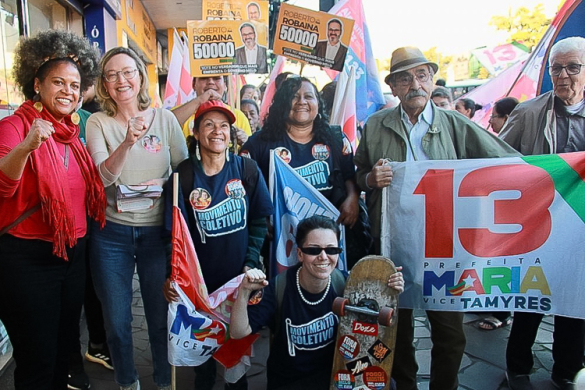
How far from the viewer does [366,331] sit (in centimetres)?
256

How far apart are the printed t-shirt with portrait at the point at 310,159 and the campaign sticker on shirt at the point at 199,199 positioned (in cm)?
60

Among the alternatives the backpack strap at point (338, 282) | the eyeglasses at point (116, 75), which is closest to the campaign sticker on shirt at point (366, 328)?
the backpack strap at point (338, 282)

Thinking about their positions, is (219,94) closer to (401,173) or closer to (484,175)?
(401,173)

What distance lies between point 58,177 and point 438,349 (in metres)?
2.26

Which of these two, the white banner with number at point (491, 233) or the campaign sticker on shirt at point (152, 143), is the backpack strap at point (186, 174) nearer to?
the campaign sticker on shirt at point (152, 143)

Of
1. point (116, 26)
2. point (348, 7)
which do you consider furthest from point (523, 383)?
point (116, 26)

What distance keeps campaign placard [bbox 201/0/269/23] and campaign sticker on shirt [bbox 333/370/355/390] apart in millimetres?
3309

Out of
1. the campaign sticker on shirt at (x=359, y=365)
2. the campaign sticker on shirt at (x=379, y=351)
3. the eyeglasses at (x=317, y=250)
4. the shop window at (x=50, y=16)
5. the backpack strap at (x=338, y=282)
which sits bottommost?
the campaign sticker on shirt at (x=359, y=365)

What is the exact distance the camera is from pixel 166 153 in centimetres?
277

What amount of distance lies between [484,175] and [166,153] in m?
1.83

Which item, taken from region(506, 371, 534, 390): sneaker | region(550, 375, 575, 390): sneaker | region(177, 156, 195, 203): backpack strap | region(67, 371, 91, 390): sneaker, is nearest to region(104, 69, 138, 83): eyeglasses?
region(177, 156, 195, 203): backpack strap

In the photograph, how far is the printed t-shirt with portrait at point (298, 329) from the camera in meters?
2.64

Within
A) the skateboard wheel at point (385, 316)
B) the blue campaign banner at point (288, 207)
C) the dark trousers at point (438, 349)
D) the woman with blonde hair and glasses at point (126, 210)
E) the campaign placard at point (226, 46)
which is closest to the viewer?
the skateboard wheel at point (385, 316)

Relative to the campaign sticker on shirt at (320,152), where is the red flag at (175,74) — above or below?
above
